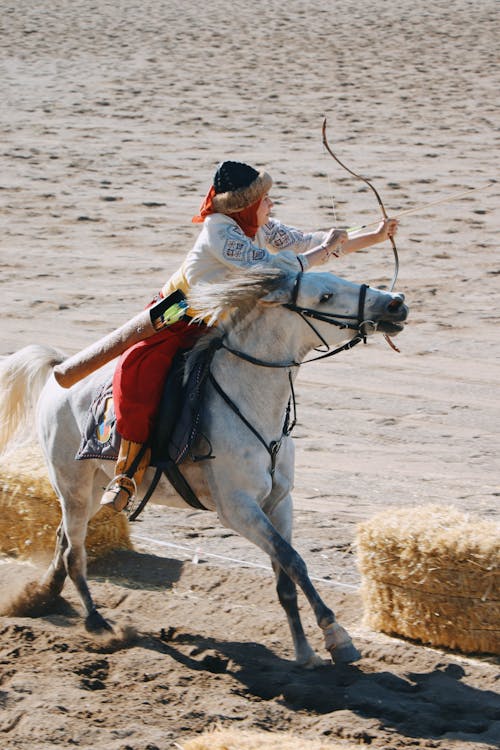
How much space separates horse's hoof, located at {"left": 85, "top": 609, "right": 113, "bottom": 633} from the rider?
826 millimetres

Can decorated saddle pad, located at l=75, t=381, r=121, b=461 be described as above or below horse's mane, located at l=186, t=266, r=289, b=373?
below

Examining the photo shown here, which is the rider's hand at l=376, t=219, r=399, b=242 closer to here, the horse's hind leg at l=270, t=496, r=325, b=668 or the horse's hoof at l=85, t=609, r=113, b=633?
the horse's hind leg at l=270, t=496, r=325, b=668

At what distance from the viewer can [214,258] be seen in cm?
596

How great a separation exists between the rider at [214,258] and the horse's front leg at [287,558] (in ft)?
2.04

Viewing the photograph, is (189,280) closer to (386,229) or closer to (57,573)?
(386,229)

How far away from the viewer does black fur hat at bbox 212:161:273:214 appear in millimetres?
5816

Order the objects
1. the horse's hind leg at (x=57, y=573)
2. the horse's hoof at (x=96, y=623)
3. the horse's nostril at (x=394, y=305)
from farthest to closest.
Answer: the horse's hind leg at (x=57, y=573) < the horse's hoof at (x=96, y=623) < the horse's nostril at (x=394, y=305)

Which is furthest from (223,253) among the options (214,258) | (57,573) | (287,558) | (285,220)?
(285,220)

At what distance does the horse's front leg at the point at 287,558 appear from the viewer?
573 centimetres

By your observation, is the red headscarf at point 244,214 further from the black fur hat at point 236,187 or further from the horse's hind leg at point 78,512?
the horse's hind leg at point 78,512

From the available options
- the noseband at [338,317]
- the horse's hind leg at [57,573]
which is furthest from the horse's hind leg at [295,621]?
the horse's hind leg at [57,573]

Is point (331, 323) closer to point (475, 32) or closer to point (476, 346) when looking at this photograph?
point (476, 346)

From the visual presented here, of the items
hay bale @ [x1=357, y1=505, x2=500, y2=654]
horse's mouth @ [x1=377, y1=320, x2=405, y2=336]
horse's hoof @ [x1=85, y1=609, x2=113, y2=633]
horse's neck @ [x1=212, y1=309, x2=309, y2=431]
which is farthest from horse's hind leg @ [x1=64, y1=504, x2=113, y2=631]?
horse's mouth @ [x1=377, y1=320, x2=405, y2=336]

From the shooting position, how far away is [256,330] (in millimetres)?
5910
